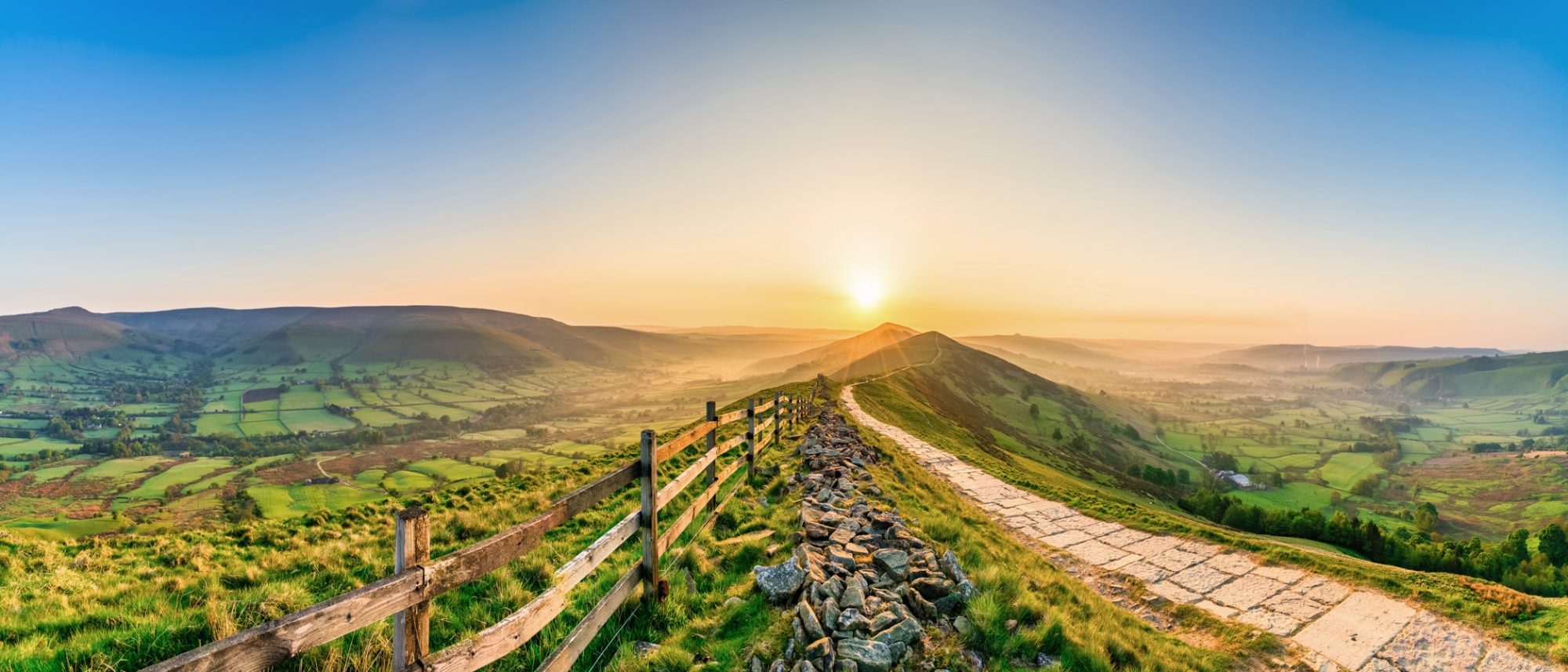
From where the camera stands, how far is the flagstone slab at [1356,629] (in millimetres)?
8312

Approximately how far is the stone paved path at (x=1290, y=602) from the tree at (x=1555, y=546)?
48.4 metres

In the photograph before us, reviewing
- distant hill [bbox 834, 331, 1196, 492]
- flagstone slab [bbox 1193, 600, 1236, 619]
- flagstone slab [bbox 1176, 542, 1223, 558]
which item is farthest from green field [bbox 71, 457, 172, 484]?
flagstone slab [bbox 1176, 542, 1223, 558]

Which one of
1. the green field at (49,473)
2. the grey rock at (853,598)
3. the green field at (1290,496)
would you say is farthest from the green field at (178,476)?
the green field at (1290,496)

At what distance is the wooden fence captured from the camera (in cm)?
237

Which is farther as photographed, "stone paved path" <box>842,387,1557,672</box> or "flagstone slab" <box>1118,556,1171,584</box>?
"flagstone slab" <box>1118,556,1171,584</box>

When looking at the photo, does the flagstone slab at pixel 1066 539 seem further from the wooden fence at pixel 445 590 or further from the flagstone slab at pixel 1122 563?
the wooden fence at pixel 445 590

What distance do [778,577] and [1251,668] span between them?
7607 millimetres

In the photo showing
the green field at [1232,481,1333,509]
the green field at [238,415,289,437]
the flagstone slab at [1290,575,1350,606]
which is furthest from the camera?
the green field at [238,415,289,437]

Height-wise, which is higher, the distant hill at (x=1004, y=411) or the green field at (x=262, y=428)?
the distant hill at (x=1004, y=411)

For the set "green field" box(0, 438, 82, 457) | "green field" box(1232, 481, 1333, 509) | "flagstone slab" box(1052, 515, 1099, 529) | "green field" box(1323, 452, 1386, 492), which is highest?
"flagstone slab" box(1052, 515, 1099, 529)

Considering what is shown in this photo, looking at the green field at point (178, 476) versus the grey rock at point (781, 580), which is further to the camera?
the green field at point (178, 476)

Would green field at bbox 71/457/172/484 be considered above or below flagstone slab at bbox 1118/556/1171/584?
below

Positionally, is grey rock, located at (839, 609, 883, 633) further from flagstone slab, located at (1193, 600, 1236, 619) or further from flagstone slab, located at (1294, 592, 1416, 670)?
flagstone slab, located at (1193, 600, 1236, 619)

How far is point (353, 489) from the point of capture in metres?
55.5
